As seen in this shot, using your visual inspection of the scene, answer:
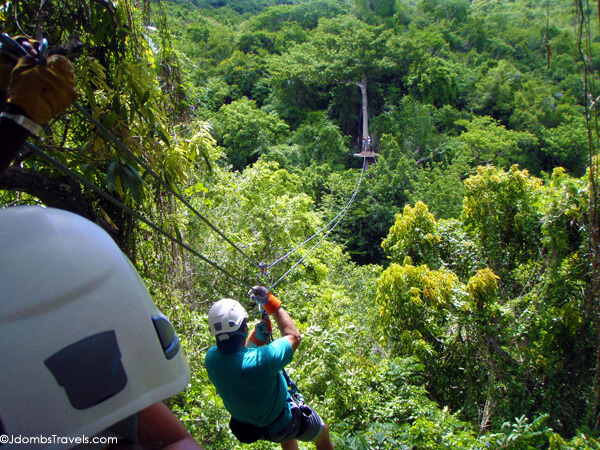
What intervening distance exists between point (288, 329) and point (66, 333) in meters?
1.51

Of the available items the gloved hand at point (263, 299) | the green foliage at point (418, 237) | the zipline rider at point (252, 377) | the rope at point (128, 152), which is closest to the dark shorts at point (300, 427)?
the zipline rider at point (252, 377)

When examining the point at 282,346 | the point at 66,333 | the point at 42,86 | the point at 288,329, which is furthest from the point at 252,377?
the point at 42,86

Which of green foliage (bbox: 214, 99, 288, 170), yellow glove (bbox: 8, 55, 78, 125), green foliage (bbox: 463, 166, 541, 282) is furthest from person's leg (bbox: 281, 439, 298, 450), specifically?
green foliage (bbox: 214, 99, 288, 170)

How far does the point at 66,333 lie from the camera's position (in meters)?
0.91

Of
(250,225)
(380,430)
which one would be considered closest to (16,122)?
(380,430)

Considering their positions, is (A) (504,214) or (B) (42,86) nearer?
(B) (42,86)

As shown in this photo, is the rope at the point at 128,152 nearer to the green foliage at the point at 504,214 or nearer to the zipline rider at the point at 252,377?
the zipline rider at the point at 252,377

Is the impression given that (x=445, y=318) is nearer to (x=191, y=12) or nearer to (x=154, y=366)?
(x=154, y=366)

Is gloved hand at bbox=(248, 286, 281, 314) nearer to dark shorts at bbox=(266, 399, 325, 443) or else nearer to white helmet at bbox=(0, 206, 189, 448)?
dark shorts at bbox=(266, 399, 325, 443)

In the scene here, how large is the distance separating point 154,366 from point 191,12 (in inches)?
1623

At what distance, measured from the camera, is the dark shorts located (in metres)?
2.23

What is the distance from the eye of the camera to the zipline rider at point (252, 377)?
201 centimetres

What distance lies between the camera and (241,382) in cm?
200

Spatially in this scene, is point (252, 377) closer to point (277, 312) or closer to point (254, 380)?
point (254, 380)
